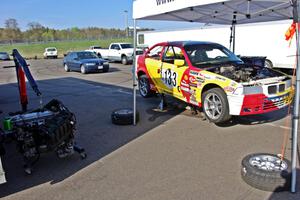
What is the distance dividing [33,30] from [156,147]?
284 feet

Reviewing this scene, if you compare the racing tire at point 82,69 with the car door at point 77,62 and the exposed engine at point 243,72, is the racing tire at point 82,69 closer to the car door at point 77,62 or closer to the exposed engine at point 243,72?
the car door at point 77,62

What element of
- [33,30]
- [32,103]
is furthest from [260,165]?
[33,30]

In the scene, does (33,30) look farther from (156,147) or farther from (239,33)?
(156,147)

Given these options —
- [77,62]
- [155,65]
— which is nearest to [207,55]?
[155,65]

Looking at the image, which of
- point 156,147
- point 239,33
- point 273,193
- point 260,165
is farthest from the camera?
point 239,33

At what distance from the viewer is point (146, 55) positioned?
27.7 ft

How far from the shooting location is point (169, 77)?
23.2ft

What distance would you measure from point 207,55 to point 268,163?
3693 millimetres

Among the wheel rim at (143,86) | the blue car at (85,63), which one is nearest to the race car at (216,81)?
the wheel rim at (143,86)

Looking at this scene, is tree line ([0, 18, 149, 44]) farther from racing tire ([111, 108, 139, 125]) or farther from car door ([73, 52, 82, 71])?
racing tire ([111, 108, 139, 125])

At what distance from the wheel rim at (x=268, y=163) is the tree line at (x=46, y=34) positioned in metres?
71.8

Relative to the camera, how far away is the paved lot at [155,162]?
3439 mm

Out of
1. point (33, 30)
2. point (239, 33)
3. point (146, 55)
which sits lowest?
point (146, 55)

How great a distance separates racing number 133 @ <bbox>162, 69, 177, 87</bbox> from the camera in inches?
269
